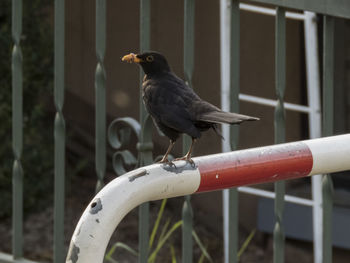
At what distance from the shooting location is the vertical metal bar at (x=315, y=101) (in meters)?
4.97

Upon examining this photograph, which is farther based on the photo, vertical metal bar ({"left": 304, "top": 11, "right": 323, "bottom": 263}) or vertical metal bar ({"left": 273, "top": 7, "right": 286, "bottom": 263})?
vertical metal bar ({"left": 304, "top": 11, "right": 323, "bottom": 263})

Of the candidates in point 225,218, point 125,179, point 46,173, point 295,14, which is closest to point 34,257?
point 46,173

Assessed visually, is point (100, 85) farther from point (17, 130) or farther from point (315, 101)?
point (315, 101)

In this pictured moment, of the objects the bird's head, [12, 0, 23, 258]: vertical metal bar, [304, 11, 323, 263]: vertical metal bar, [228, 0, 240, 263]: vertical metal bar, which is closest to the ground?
[304, 11, 323, 263]: vertical metal bar

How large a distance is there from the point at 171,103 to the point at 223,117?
201 millimetres

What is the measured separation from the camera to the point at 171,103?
1.70 metres

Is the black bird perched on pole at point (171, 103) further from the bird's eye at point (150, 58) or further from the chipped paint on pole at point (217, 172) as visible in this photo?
the chipped paint on pole at point (217, 172)

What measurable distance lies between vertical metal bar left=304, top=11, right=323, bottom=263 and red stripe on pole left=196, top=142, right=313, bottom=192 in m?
3.61

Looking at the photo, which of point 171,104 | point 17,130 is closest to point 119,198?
point 171,104

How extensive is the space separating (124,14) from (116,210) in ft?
15.9

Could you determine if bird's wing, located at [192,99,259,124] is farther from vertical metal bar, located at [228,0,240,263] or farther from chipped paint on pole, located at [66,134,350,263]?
vertical metal bar, located at [228,0,240,263]

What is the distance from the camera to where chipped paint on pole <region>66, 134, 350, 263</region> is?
4.39 feet

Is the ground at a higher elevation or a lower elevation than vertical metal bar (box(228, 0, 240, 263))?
lower

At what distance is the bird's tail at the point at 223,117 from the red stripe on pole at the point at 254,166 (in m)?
0.06
